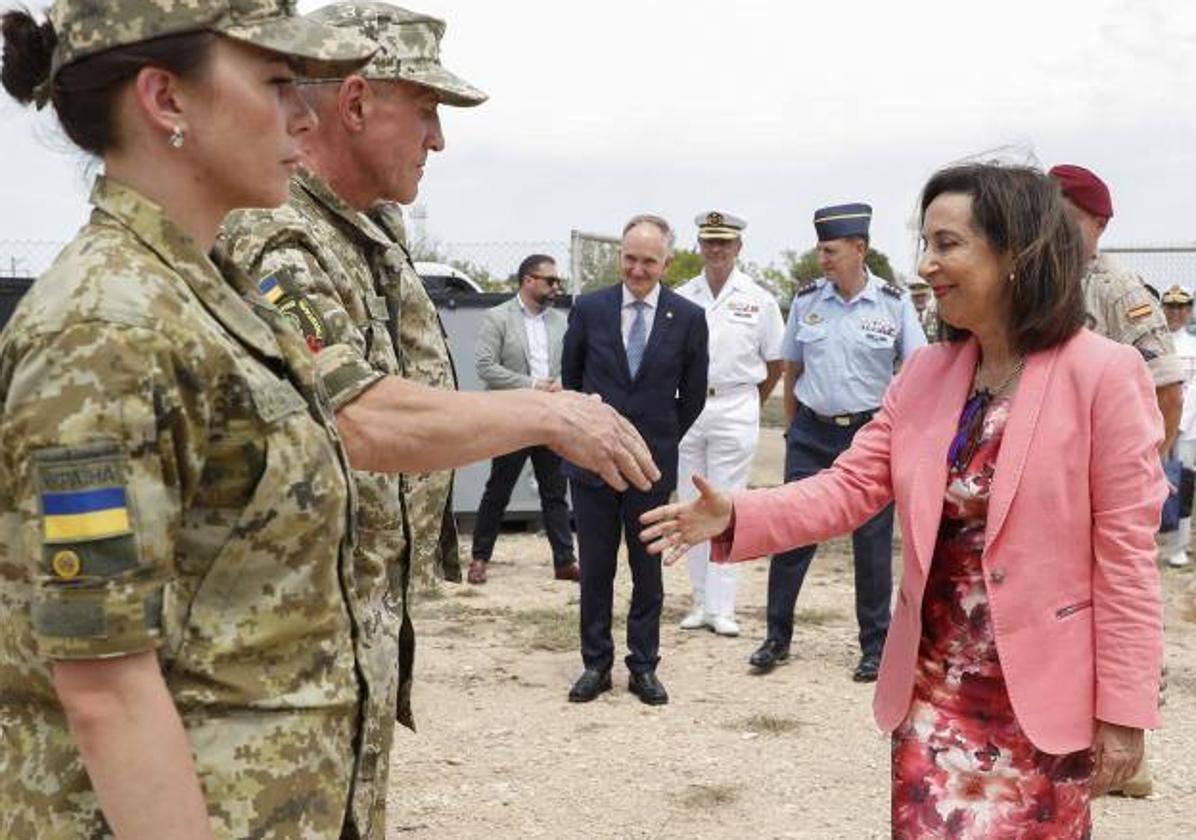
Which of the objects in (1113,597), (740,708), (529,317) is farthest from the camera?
(529,317)

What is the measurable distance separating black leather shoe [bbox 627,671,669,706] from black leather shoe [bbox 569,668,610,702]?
0.43ft

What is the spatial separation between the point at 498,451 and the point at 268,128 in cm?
78

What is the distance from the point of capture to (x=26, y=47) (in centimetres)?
174

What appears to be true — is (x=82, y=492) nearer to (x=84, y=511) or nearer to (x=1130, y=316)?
(x=84, y=511)

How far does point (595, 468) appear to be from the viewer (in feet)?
7.99

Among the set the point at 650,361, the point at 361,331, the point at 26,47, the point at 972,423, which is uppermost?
the point at 26,47

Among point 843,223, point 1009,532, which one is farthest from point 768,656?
point 1009,532

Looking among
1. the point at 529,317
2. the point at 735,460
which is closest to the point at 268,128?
the point at 735,460

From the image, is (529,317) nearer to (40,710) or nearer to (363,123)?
(363,123)

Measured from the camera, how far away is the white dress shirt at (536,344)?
949 centimetres

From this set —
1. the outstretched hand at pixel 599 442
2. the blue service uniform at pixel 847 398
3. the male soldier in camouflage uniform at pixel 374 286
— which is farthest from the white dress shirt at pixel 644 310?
the outstretched hand at pixel 599 442

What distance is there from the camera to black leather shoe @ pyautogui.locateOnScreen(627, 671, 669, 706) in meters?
6.34

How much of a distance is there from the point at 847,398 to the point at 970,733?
403 cm

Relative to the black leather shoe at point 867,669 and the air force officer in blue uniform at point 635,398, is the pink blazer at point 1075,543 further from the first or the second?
the black leather shoe at point 867,669
